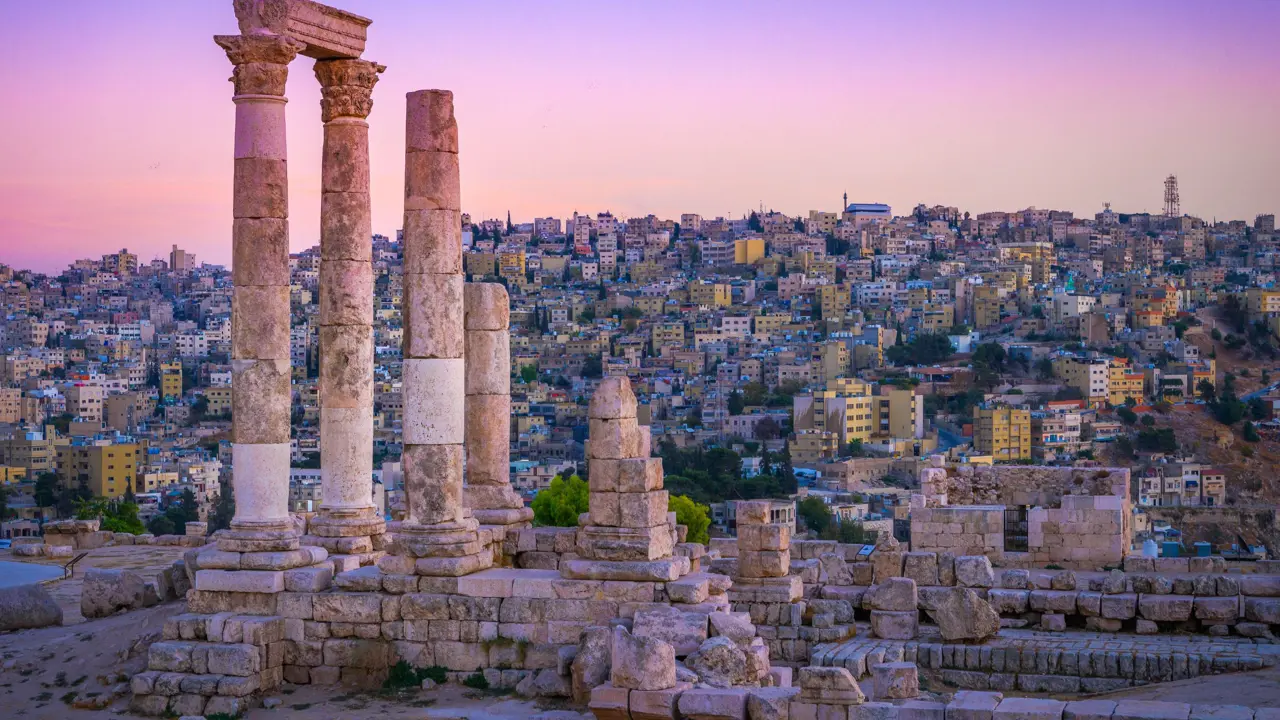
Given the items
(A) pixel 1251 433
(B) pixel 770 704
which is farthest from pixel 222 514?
(A) pixel 1251 433

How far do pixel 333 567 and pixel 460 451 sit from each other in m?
1.91

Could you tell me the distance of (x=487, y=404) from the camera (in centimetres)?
2150

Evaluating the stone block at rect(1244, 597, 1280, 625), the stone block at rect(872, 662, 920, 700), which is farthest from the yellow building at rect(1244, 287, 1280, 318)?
the stone block at rect(872, 662, 920, 700)

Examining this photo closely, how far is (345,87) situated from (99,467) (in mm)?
82578

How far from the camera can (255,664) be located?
17.8 metres

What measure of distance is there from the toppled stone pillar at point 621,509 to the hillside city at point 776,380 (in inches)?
1602

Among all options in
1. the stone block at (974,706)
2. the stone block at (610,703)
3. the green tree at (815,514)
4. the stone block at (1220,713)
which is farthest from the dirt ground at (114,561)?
the green tree at (815,514)

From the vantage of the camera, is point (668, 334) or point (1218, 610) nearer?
point (1218, 610)

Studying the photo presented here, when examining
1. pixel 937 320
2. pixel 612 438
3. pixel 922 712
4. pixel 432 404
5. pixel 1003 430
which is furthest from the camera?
pixel 937 320

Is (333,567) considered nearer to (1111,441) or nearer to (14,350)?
(1111,441)

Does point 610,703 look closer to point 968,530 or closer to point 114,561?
point 968,530

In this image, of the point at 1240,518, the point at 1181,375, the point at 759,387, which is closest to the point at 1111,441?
the point at 1181,375

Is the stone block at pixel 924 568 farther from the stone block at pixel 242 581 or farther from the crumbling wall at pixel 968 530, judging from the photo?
the stone block at pixel 242 581

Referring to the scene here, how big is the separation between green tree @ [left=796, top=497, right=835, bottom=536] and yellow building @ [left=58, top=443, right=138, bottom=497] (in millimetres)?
38207
